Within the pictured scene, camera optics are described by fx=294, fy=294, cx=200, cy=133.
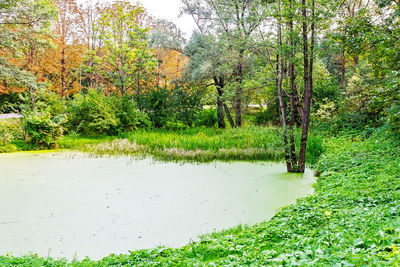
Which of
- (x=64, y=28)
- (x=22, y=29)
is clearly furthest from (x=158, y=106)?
(x=64, y=28)

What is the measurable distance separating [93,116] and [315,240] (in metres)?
10.4

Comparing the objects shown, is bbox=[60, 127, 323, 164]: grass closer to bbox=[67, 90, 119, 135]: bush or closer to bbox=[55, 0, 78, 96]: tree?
bbox=[67, 90, 119, 135]: bush

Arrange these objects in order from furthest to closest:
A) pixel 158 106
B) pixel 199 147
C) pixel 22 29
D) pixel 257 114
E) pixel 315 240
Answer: pixel 257 114, pixel 158 106, pixel 22 29, pixel 199 147, pixel 315 240

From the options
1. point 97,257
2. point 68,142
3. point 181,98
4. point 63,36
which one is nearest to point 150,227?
point 97,257

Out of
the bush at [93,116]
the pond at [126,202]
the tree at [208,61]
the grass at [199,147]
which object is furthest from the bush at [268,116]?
the pond at [126,202]

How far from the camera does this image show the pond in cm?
334

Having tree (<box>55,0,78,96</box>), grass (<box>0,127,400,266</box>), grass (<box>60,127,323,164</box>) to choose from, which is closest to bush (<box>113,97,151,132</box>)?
grass (<box>60,127,323,164</box>)

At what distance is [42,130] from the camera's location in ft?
30.7

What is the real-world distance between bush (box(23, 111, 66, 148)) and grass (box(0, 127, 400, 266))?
737 centimetres

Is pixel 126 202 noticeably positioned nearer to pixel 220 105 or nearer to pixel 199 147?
pixel 199 147

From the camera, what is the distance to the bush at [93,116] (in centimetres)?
1150

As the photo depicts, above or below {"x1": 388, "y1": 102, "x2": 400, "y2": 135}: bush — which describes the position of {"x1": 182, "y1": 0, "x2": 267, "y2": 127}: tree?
above

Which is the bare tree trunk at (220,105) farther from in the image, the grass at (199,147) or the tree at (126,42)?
the grass at (199,147)

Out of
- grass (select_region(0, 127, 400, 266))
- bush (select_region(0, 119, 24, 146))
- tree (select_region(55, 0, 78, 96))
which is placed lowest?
grass (select_region(0, 127, 400, 266))
